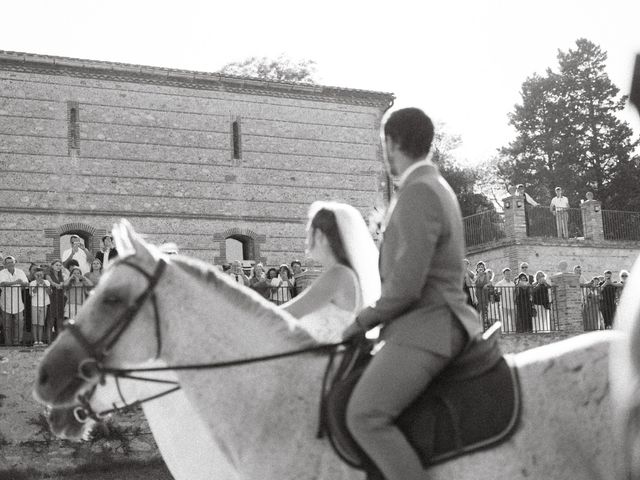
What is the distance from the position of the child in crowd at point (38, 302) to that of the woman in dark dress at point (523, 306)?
12.3m

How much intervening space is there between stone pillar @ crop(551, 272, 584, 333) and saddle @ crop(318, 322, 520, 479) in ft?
75.8

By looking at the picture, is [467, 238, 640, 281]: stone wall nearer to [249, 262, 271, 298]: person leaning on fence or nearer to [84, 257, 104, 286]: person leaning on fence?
[249, 262, 271, 298]: person leaning on fence

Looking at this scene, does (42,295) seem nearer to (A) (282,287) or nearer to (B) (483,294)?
(A) (282,287)

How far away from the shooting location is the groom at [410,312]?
4.98 m

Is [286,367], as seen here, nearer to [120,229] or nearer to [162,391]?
[162,391]

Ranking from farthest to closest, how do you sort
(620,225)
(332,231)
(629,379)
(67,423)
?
1. (620,225)
2. (332,231)
3. (67,423)
4. (629,379)

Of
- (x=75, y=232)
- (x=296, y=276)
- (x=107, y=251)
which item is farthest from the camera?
(x=75, y=232)

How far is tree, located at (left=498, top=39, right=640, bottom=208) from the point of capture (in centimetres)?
6003

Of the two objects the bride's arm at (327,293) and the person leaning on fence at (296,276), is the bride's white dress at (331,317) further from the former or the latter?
the person leaning on fence at (296,276)

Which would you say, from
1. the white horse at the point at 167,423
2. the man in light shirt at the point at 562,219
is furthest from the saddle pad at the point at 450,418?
the man in light shirt at the point at 562,219

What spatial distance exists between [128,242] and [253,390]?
111 centimetres

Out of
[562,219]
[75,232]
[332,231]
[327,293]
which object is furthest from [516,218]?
[327,293]

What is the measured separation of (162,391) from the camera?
5.91 metres

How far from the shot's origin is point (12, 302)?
20.2 metres
